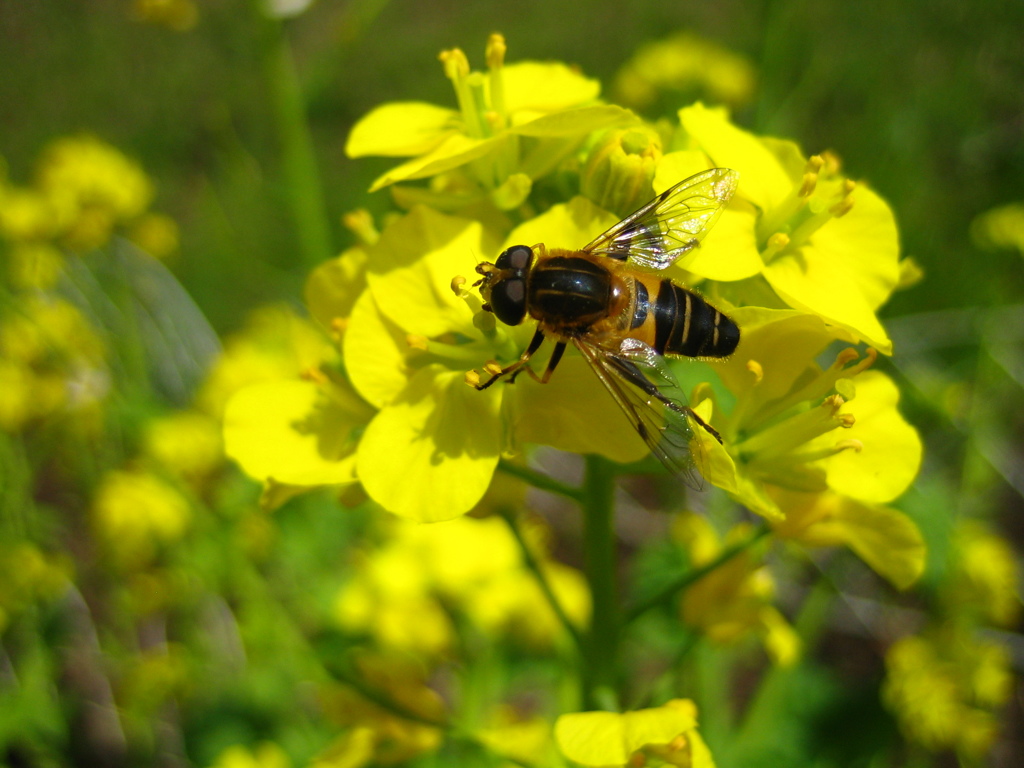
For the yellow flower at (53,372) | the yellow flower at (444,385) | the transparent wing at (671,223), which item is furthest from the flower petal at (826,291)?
the yellow flower at (53,372)

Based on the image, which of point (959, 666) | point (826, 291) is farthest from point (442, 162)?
point (959, 666)

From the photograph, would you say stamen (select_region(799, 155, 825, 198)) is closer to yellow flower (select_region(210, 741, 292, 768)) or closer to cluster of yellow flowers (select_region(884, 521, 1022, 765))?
cluster of yellow flowers (select_region(884, 521, 1022, 765))

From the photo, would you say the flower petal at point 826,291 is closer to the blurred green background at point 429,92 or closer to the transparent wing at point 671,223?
the transparent wing at point 671,223

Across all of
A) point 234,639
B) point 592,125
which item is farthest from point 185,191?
point 592,125

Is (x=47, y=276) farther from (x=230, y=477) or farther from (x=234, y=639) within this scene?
(x=234, y=639)

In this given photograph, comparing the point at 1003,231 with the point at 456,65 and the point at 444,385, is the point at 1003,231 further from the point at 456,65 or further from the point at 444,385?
the point at 444,385

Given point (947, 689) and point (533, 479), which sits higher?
point (533, 479)
